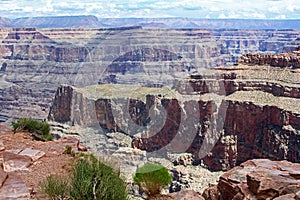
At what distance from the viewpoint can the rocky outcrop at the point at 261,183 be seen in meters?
12.6

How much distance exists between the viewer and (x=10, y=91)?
12300 centimetres

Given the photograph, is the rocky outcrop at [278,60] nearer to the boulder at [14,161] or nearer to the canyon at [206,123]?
the canyon at [206,123]

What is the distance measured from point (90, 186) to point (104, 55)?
5830 inches

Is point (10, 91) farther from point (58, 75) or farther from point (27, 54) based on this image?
point (27, 54)

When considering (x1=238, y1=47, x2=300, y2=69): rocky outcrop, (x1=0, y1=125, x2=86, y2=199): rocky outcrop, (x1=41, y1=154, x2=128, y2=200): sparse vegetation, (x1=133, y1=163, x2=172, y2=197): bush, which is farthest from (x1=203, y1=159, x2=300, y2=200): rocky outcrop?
(x1=238, y1=47, x2=300, y2=69): rocky outcrop

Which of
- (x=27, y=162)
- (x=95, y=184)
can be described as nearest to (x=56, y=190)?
(x=95, y=184)

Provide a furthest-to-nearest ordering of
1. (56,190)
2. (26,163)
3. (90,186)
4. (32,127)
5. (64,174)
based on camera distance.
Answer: (32,127)
(26,163)
(64,174)
(90,186)
(56,190)

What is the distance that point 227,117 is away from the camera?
4697 cm

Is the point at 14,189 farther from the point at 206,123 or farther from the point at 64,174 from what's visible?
the point at 206,123

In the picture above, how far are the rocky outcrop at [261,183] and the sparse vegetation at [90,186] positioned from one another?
3.40 metres

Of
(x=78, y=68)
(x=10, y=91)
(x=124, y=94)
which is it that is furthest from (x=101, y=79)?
(x=124, y=94)

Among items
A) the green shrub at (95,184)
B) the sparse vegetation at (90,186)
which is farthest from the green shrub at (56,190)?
the green shrub at (95,184)

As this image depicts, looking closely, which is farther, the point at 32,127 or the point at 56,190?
the point at 32,127

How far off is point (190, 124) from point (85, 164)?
35.7 m
